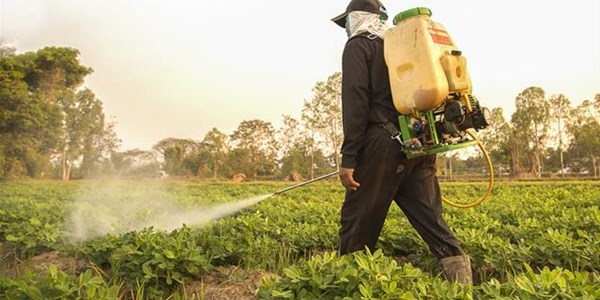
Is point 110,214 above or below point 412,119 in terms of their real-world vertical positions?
below

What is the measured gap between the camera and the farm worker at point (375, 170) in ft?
9.26

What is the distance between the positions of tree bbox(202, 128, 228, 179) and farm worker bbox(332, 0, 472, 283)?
37746 mm

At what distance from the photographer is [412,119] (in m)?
2.75

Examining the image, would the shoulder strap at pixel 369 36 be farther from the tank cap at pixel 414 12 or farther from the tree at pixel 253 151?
the tree at pixel 253 151

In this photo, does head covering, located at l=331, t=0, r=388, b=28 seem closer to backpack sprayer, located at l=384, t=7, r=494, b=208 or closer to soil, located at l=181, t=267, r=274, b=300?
backpack sprayer, located at l=384, t=7, r=494, b=208

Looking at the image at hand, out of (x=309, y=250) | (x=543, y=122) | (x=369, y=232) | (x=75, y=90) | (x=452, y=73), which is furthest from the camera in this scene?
(x=543, y=122)

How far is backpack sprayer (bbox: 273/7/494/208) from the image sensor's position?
2.59 meters

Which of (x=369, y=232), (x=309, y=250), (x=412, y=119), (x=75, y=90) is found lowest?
(x=309, y=250)

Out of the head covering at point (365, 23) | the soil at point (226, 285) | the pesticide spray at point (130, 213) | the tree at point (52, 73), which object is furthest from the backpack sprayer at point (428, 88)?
the tree at point (52, 73)

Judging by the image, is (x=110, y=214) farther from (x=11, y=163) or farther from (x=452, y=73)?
(x=11, y=163)

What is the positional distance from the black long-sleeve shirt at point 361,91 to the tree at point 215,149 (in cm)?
3779

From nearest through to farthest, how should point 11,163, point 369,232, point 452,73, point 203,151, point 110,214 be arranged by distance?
point 452,73 → point 369,232 → point 110,214 → point 11,163 → point 203,151

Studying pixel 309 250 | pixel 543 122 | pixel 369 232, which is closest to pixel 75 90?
pixel 309 250

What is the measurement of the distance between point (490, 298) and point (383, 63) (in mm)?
1619
